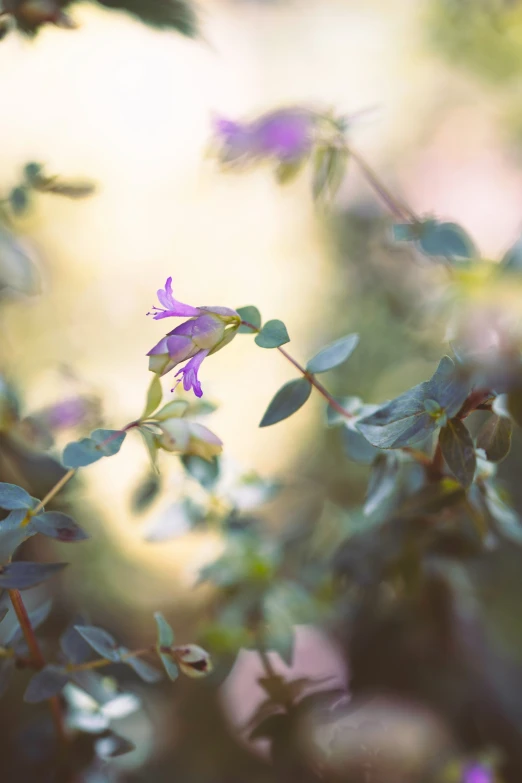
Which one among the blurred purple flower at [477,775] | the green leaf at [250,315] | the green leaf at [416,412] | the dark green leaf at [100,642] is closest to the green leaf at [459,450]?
the green leaf at [416,412]

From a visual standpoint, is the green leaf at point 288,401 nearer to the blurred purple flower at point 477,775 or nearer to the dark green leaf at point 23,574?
the dark green leaf at point 23,574

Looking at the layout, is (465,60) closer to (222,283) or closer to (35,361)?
(222,283)

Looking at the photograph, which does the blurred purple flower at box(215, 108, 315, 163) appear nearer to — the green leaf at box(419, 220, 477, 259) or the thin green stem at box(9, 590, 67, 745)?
the green leaf at box(419, 220, 477, 259)

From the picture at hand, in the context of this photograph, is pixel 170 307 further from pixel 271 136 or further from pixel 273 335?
pixel 271 136

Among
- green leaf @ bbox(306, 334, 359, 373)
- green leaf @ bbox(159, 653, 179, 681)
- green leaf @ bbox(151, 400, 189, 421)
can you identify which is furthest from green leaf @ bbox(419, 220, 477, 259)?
green leaf @ bbox(159, 653, 179, 681)

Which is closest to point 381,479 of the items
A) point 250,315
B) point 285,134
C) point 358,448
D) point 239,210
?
point 358,448

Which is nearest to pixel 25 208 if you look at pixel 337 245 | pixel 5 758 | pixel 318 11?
pixel 5 758
